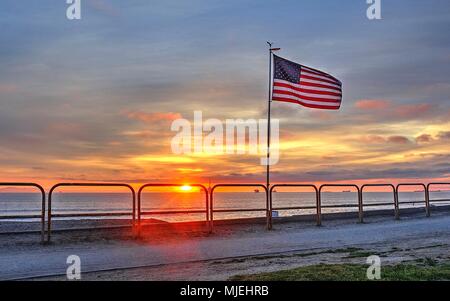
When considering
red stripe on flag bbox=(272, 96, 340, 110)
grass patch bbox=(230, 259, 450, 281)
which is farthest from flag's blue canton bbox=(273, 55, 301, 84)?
grass patch bbox=(230, 259, 450, 281)

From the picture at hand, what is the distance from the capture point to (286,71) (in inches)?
675

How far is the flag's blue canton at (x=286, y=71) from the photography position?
17109 mm

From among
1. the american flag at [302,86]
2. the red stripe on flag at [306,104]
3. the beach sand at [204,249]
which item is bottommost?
the beach sand at [204,249]

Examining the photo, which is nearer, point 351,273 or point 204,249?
point 351,273

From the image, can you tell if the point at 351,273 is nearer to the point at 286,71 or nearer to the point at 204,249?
the point at 204,249

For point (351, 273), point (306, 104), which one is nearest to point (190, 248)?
point (351, 273)

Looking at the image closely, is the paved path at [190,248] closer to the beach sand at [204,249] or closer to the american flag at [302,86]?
the beach sand at [204,249]

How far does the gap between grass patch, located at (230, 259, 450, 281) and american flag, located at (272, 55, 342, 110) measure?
8.39m

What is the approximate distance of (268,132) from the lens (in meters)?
17.0

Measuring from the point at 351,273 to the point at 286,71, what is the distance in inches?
376

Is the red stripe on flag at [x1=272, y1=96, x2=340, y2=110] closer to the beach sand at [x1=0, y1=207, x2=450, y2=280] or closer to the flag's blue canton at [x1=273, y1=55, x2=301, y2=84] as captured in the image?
the flag's blue canton at [x1=273, y1=55, x2=301, y2=84]

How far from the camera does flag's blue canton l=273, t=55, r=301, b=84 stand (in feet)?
56.1

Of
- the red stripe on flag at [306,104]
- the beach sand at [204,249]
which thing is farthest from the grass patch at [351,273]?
the red stripe on flag at [306,104]
